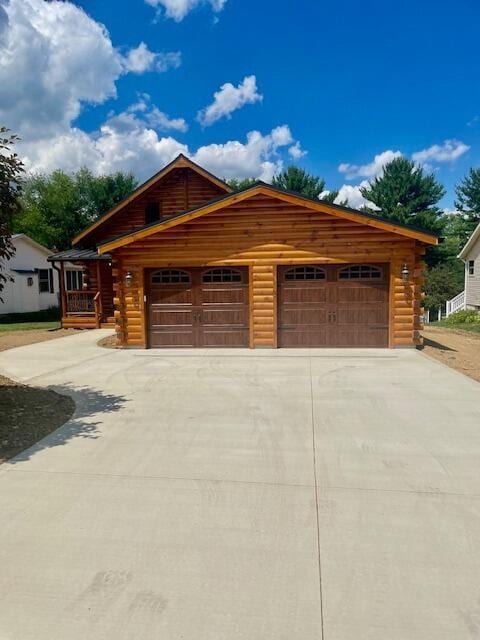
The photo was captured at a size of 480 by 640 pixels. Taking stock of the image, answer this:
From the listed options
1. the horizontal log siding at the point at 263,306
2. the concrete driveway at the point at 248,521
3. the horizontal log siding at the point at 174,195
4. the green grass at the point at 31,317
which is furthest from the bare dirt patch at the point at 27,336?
the concrete driveway at the point at 248,521

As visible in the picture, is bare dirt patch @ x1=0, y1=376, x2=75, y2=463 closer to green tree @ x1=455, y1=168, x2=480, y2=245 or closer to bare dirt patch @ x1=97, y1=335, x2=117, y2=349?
bare dirt patch @ x1=97, y1=335, x2=117, y2=349

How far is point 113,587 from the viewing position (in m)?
2.71

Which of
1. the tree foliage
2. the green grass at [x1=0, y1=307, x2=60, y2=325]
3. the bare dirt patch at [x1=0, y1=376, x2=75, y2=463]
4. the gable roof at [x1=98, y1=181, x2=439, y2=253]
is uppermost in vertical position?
the tree foliage

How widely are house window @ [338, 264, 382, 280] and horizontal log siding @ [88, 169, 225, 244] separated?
7.23m

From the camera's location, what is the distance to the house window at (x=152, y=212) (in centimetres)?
1758

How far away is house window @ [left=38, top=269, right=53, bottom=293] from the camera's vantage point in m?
28.8

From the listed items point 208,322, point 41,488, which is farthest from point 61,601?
point 208,322

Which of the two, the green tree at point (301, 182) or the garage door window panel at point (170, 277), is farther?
the green tree at point (301, 182)

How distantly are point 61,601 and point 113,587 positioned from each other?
0.29 meters

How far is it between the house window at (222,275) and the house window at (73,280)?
18.2 metres

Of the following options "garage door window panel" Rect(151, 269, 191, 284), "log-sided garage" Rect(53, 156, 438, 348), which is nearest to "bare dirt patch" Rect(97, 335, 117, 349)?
"log-sided garage" Rect(53, 156, 438, 348)

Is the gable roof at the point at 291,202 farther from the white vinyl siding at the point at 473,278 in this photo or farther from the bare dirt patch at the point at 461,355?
the white vinyl siding at the point at 473,278

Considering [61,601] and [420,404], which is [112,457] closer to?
[61,601]

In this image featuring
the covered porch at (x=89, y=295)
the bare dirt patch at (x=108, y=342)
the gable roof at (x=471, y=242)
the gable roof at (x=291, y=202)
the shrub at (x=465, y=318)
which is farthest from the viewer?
the gable roof at (x=471, y=242)
